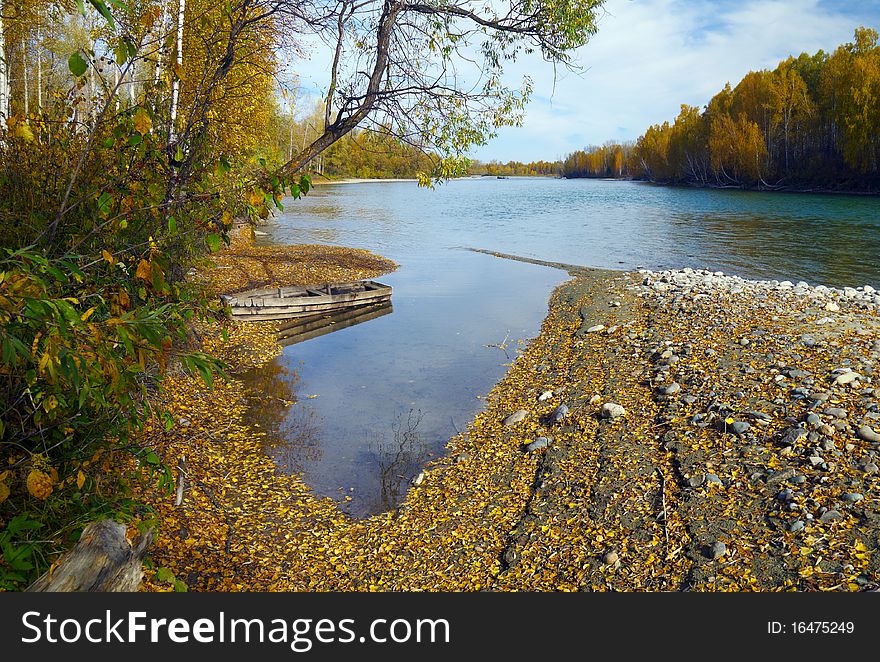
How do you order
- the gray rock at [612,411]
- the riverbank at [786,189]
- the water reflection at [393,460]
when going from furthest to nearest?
1. the riverbank at [786,189]
2. the gray rock at [612,411]
3. the water reflection at [393,460]

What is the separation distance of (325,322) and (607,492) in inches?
466

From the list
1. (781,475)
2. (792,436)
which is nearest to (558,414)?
(792,436)

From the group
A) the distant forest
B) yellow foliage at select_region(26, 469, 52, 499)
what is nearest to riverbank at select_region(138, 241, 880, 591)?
yellow foliage at select_region(26, 469, 52, 499)

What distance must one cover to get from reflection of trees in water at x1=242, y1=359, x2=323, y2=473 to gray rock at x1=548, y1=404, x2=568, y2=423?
3.77m

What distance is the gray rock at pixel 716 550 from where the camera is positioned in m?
5.63

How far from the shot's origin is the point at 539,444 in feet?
28.6

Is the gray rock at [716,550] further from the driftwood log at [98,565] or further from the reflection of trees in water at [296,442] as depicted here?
the reflection of trees in water at [296,442]

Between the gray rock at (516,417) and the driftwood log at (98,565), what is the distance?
660 cm

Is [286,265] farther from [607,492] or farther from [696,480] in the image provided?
[696,480]

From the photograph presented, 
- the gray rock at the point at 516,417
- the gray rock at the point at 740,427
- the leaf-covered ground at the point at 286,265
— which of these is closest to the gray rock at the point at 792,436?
the gray rock at the point at 740,427

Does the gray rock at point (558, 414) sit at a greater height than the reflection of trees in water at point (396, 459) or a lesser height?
greater

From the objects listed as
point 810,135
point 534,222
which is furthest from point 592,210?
point 810,135

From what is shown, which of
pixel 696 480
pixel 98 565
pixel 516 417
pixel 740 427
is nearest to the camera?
pixel 98 565

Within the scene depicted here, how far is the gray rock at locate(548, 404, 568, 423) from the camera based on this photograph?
9.48m
